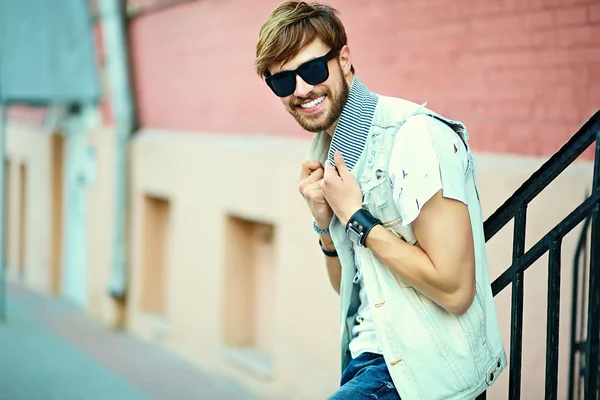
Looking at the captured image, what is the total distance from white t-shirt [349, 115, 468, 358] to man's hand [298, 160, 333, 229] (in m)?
0.31

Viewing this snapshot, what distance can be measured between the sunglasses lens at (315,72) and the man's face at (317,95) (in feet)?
0.04

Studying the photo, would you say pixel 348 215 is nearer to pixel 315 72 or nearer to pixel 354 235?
pixel 354 235

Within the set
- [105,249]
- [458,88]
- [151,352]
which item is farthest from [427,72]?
[105,249]

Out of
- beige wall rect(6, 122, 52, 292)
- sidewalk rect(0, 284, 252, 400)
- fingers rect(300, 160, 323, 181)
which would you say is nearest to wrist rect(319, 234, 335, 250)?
fingers rect(300, 160, 323, 181)

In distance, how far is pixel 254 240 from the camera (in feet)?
25.7

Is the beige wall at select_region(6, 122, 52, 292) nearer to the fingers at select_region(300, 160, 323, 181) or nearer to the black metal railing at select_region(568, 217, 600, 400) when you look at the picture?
the black metal railing at select_region(568, 217, 600, 400)

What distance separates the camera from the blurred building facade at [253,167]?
170 inches

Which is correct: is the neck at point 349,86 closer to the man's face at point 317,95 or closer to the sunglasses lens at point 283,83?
the man's face at point 317,95

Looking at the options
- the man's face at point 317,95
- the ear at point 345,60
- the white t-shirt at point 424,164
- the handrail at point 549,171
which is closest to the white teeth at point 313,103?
the man's face at point 317,95

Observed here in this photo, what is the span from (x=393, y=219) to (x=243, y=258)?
5404mm

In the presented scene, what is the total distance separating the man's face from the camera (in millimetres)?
2600

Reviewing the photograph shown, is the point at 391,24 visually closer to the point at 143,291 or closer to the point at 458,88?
the point at 458,88

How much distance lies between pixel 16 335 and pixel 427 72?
248 inches

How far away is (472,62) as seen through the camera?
189 inches
